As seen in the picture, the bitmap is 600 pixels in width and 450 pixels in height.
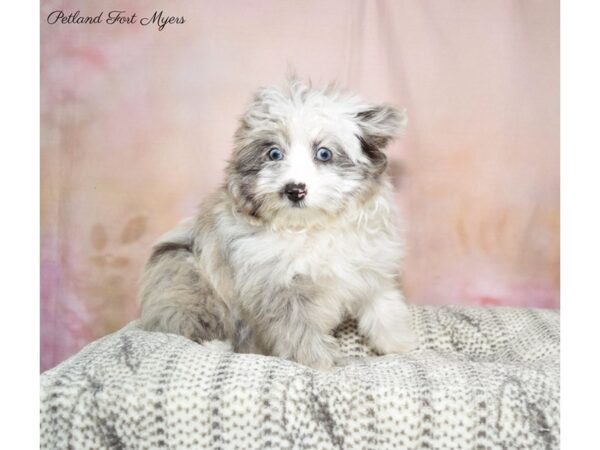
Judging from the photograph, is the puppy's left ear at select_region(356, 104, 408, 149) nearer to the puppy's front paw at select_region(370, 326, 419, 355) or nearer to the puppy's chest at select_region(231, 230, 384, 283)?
the puppy's chest at select_region(231, 230, 384, 283)

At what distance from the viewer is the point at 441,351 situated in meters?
2.56

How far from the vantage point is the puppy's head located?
2.09 meters

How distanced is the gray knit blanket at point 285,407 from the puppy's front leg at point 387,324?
60cm

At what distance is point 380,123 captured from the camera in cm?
229

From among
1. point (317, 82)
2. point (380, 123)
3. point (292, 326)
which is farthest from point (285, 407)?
point (317, 82)

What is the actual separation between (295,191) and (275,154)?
22 centimetres

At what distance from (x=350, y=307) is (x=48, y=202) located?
1467mm

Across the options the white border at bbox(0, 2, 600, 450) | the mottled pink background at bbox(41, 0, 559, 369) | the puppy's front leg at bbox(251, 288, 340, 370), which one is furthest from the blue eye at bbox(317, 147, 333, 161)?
the white border at bbox(0, 2, 600, 450)

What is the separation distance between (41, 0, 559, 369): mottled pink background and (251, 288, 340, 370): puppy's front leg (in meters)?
0.87
